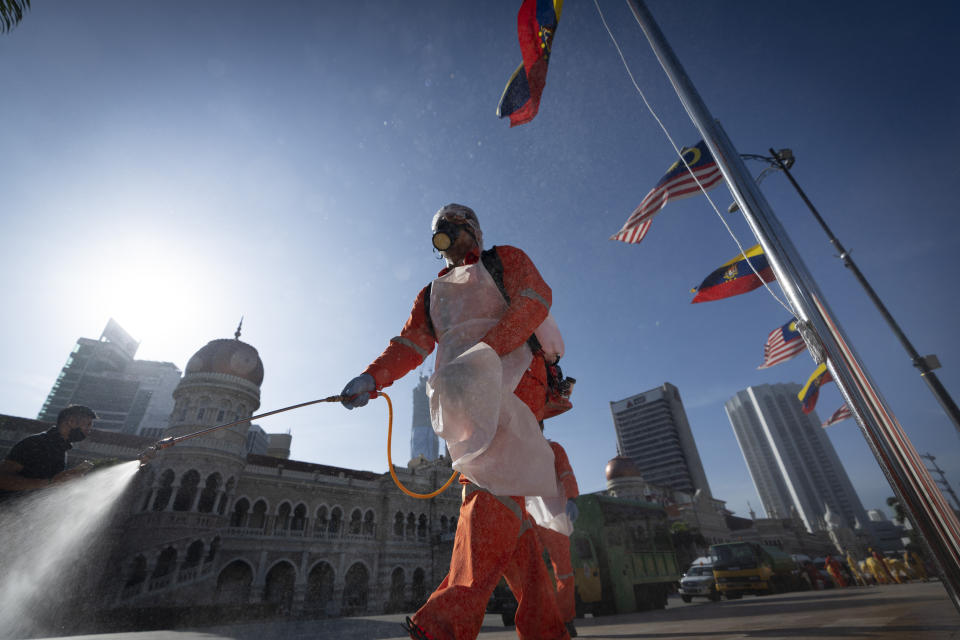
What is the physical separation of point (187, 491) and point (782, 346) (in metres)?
24.6

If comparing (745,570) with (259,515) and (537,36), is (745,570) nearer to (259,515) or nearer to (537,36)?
(537,36)

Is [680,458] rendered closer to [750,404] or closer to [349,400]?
[750,404]

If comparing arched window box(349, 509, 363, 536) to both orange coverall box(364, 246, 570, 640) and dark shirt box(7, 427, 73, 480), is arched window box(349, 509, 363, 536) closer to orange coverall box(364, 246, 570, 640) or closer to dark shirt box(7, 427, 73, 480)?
dark shirt box(7, 427, 73, 480)

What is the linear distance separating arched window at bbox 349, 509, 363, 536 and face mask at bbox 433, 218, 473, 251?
88.0ft

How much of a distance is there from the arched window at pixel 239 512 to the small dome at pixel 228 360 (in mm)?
6243

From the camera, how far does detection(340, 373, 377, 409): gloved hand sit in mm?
1802

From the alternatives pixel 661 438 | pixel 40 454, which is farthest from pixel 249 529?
pixel 661 438

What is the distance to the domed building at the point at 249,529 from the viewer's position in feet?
56.7

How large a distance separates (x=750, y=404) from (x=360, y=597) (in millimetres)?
119846

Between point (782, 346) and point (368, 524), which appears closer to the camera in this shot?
point (782, 346)

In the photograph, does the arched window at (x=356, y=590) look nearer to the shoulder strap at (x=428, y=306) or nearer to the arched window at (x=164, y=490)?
the arched window at (x=164, y=490)

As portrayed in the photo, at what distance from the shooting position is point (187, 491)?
18969 millimetres

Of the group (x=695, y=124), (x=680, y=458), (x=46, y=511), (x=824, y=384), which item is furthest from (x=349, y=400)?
(x=680, y=458)

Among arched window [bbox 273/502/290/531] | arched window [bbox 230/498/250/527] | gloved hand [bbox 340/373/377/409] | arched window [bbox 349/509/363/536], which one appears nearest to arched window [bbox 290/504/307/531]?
arched window [bbox 273/502/290/531]
